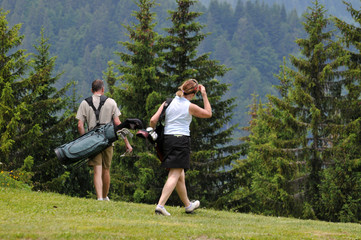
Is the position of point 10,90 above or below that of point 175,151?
above

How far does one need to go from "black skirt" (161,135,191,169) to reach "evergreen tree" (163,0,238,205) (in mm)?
15446

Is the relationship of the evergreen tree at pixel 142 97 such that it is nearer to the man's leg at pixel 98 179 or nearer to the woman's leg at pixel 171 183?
the man's leg at pixel 98 179

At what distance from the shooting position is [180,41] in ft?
86.3

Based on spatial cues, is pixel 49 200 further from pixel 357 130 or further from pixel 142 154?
pixel 357 130

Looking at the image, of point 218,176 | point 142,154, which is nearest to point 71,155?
point 142,154

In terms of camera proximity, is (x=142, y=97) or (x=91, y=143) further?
(x=142, y=97)

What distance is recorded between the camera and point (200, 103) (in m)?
25.5

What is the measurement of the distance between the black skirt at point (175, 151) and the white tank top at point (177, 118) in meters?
0.10

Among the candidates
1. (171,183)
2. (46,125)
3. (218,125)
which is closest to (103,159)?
(171,183)

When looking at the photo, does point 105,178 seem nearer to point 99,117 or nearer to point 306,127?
point 99,117

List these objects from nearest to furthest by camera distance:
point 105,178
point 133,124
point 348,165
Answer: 1. point 133,124
2. point 105,178
3. point 348,165

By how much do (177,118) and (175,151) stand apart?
530 mm

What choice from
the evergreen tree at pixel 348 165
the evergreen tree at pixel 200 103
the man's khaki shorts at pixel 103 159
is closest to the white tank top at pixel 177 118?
the man's khaki shorts at pixel 103 159

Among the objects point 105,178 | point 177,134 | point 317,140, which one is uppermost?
point 177,134
